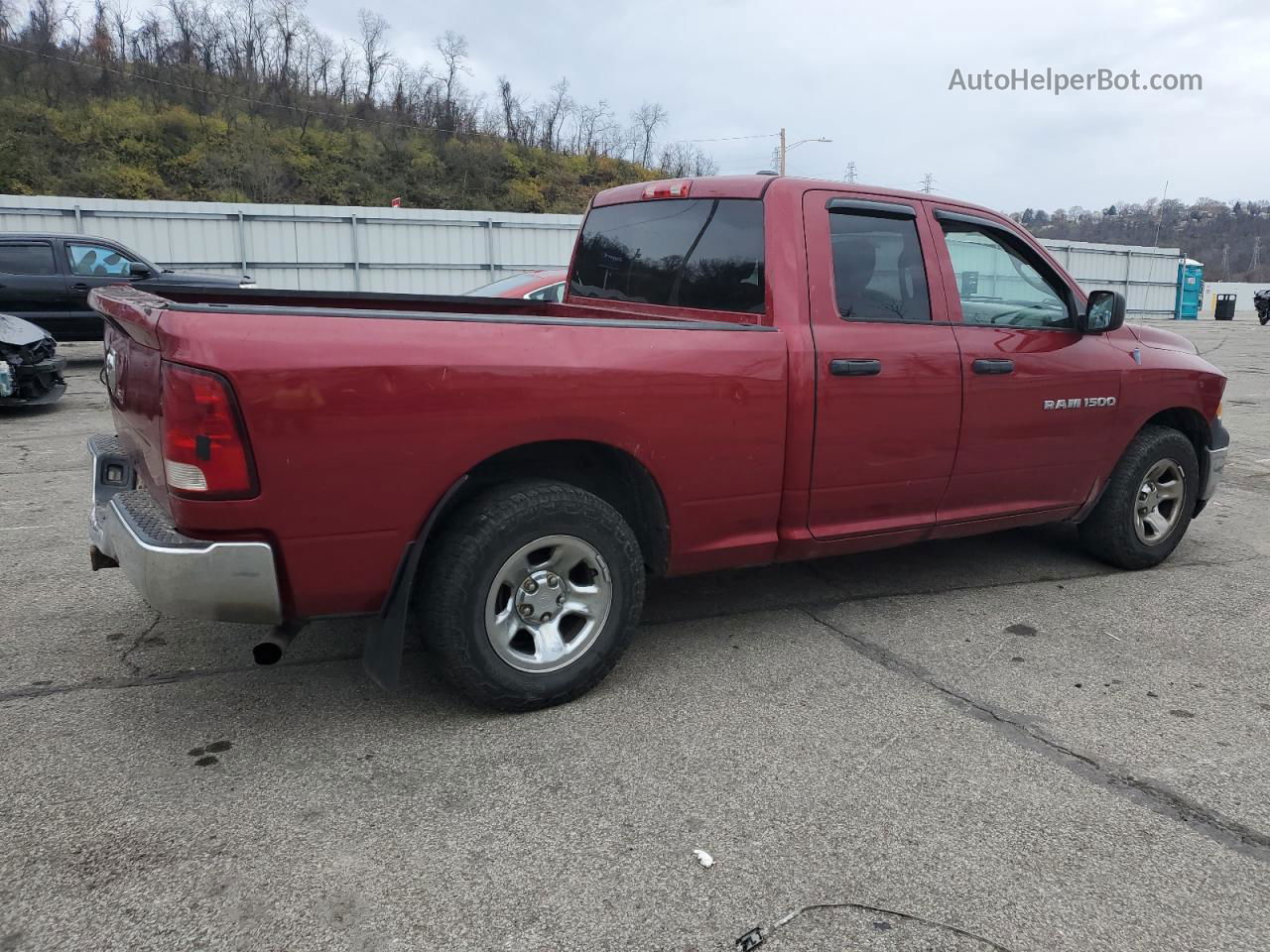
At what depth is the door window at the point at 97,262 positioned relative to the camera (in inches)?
510

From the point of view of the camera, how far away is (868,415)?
3801 mm

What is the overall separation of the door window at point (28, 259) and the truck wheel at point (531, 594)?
12500 millimetres

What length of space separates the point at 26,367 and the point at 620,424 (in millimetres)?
8815

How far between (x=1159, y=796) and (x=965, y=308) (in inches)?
87.5

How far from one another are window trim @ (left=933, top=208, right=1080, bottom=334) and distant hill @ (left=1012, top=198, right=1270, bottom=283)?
177 ft

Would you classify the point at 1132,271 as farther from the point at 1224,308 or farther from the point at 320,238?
the point at 320,238

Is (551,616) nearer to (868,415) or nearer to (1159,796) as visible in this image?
(868,415)

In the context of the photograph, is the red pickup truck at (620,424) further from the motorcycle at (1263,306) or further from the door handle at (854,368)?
the motorcycle at (1263,306)

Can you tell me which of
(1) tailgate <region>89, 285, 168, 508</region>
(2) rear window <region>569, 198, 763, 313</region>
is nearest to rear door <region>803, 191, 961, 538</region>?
(2) rear window <region>569, 198, 763, 313</region>

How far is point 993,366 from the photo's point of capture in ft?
13.6

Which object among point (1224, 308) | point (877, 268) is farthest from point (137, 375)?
point (1224, 308)

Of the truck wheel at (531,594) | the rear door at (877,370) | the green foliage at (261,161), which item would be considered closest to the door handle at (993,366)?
the rear door at (877,370)

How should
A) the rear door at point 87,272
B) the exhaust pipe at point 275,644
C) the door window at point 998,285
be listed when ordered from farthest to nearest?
1. the rear door at point 87,272
2. the door window at point 998,285
3. the exhaust pipe at point 275,644

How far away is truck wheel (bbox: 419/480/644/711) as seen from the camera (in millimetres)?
3033
